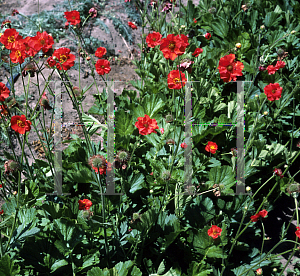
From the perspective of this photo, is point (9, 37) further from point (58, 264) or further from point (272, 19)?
point (272, 19)

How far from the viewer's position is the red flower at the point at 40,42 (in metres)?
1.43

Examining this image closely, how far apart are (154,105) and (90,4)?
3.30 metres

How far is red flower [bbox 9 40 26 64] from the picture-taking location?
1395mm

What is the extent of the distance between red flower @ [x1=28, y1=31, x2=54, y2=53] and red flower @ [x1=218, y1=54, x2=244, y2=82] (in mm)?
870

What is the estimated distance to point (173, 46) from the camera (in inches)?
56.9

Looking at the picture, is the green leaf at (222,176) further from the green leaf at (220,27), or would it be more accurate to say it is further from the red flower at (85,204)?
the green leaf at (220,27)

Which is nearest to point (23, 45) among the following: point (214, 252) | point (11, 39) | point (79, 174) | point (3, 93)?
point (11, 39)

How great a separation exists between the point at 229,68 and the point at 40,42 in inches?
37.7

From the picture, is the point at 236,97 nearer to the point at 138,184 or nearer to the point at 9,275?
the point at 138,184

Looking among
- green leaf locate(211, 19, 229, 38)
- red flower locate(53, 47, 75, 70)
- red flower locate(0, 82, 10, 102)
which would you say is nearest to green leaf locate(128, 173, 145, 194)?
red flower locate(53, 47, 75, 70)

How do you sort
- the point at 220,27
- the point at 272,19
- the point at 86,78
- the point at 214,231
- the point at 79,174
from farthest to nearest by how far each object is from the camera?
the point at 86,78 < the point at 272,19 < the point at 220,27 < the point at 79,174 < the point at 214,231

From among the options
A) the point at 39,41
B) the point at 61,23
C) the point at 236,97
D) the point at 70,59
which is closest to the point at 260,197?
the point at 236,97

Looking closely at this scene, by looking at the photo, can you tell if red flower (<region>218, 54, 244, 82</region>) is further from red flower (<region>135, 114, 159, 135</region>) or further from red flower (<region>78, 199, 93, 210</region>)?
red flower (<region>78, 199, 93, 210</region>)

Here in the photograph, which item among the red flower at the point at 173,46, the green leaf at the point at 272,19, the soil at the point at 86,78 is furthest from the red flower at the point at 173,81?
the green leaf at the point at 272,19
